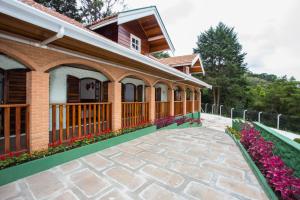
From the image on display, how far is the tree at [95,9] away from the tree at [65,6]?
0.76m

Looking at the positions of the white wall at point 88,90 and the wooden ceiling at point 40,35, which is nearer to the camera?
the wooden ceiling at point 40,35

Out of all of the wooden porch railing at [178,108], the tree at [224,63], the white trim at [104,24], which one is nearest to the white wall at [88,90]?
the white trim at [104,24]

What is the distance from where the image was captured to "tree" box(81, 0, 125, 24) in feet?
52.5

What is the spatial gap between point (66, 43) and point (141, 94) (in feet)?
22.9

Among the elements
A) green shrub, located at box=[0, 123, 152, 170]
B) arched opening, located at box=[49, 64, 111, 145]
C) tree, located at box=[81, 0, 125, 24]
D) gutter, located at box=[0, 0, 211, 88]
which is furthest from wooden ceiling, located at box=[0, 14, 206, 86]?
tree, located at box=[81, 0, 125, 24]

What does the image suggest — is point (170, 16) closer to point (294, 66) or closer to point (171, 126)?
point (171, 126)

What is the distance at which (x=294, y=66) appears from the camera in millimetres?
35438

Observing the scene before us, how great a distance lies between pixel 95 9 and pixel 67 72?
13389 millimetres

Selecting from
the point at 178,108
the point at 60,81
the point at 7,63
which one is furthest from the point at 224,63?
the point at 7,63

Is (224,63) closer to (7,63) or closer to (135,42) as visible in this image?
(135,42)

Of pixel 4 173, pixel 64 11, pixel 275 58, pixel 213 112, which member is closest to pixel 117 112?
pixel 4 173

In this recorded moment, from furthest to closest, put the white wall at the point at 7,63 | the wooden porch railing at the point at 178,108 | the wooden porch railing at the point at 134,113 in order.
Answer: the wooden porch railing at the point at 178,108 → the wooden porch railing at the point at 134,113 → the white wall at the point at 7,63

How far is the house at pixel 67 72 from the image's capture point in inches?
110

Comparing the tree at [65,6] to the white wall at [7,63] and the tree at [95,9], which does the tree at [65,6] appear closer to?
the tree at [95,9]
